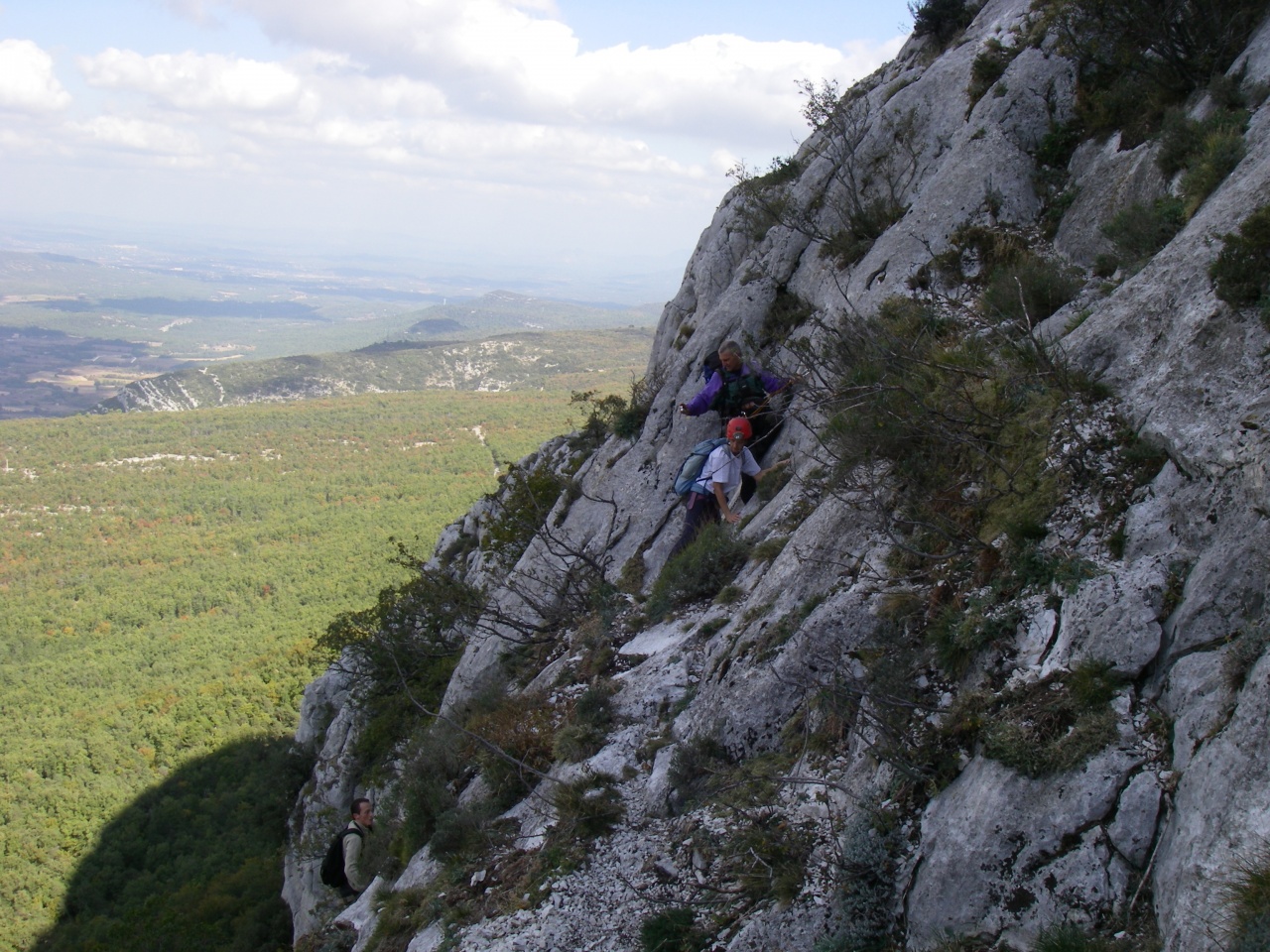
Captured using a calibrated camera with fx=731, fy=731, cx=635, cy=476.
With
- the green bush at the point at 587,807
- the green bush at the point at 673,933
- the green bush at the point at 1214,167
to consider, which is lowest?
the green bush at the point at 587,807

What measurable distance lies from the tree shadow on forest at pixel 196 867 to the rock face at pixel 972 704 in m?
13.2

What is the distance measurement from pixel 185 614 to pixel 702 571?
75.1 m

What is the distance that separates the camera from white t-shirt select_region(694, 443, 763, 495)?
9758 millimetres

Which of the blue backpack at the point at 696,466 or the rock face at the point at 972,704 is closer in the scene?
the rock face at the point at 972,704

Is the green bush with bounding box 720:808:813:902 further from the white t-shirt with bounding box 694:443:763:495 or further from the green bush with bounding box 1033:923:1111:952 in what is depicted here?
the white t-shirt with bounding box 694:443:763:495

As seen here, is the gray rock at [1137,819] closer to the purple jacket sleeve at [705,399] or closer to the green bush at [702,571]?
the green bush at [702,571]

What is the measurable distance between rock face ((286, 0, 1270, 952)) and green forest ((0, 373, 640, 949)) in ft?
51.8

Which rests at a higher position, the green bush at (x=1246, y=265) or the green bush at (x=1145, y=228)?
the green bush at (x=1145, y=228)

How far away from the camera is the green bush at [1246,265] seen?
4.31 m

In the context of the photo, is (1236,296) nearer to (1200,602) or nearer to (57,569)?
(1200,602)

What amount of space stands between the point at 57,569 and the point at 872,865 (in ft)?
325

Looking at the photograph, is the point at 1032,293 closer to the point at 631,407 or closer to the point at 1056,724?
the point at 1056,724

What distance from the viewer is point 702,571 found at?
27.9ft

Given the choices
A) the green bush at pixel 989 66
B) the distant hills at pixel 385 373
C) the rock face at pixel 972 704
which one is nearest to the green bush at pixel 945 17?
the green bush at pixel 989 66
